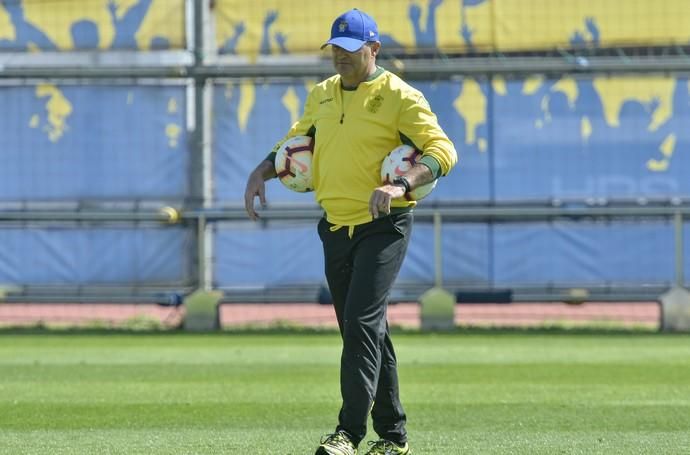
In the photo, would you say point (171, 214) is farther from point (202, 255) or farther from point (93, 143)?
point (93, 143)

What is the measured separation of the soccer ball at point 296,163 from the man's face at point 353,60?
475 millimetres

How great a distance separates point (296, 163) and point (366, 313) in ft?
2.92

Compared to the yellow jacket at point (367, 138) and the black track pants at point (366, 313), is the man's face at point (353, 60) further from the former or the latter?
the black track pants at point (366, 313)

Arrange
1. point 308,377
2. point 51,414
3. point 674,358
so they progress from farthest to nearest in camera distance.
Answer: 1. point 674,358
2. point 308,377
3. point 51,414

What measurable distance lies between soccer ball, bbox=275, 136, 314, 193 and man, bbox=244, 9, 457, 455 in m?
0.08

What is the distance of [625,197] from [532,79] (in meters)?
1.86

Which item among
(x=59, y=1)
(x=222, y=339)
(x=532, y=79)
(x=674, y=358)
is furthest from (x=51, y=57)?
(x=674, y=358)

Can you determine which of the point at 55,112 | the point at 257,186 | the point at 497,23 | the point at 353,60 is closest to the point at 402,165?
the point at 353,60

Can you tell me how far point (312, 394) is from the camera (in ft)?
34.8

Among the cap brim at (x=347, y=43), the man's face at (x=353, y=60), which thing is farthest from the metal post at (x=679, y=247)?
the cap brim at (x=347, y=43)

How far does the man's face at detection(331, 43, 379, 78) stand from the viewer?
681cm

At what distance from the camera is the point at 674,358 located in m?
13.6

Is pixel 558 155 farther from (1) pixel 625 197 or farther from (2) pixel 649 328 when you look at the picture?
(2) pixel 649 328

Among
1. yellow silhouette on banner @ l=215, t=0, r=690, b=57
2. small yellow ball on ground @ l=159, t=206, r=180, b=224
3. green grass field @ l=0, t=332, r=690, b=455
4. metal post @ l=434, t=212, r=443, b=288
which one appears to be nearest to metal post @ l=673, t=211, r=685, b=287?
green grass field @ l=0, t=332, r=690, b=455
